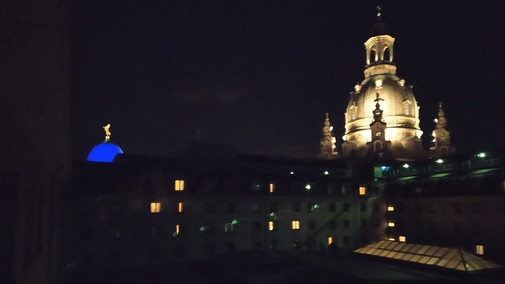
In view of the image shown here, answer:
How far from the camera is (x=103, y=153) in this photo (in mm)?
72312

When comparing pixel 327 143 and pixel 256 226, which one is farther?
pixel 327 143

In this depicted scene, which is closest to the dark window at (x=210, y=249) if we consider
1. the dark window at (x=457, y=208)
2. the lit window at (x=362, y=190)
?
the lit window at (x=362, y=190)

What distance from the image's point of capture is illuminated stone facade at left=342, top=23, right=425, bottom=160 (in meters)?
96.1

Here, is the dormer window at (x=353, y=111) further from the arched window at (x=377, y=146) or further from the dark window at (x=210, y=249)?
the dark window at (x=210, y=249)

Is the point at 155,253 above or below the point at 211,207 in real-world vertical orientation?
below

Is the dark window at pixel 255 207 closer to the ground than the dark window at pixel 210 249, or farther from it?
farther from it

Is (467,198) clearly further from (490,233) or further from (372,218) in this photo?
(372,218)

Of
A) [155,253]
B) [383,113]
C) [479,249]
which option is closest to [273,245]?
[155,253]

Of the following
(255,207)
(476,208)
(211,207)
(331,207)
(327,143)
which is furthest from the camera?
(327,143)

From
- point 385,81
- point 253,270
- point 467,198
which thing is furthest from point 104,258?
point 385,81

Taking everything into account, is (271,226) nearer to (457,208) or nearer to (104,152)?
(457,208)

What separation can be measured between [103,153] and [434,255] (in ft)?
184

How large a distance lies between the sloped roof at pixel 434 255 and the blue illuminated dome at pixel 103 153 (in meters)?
47.3

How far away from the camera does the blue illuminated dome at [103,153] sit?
236 ft
